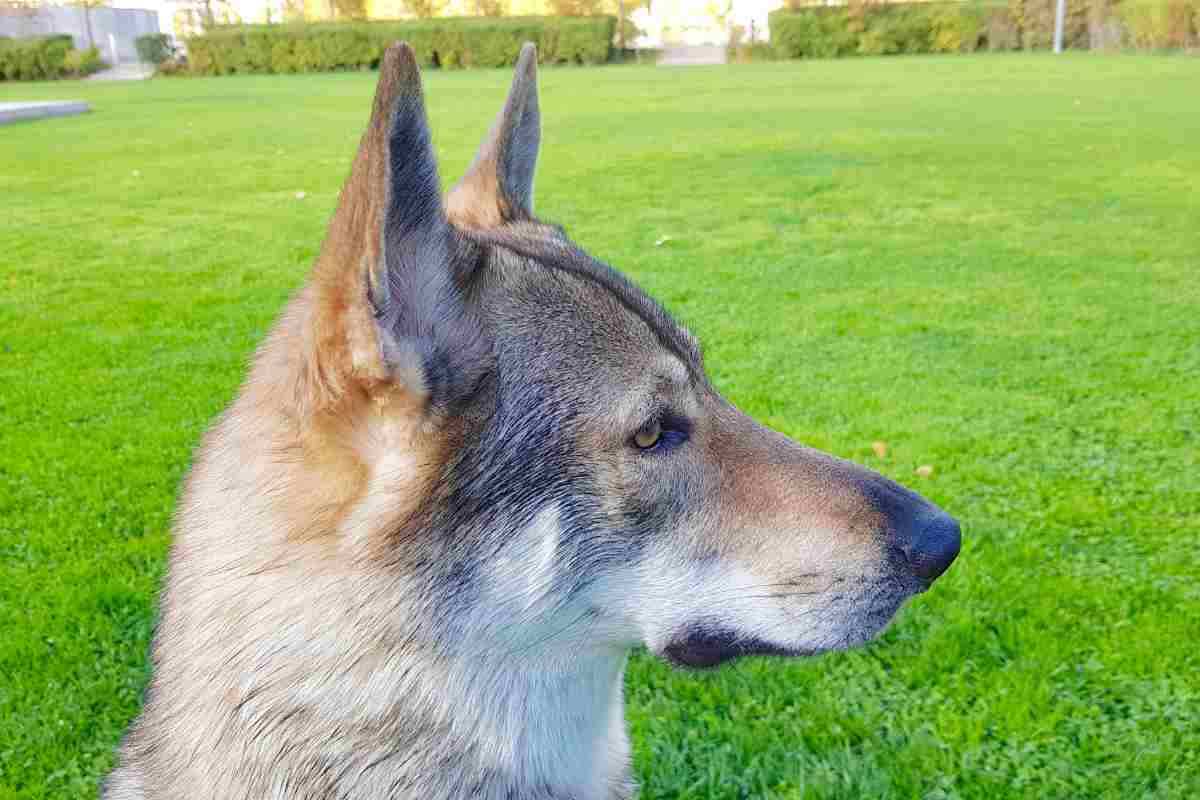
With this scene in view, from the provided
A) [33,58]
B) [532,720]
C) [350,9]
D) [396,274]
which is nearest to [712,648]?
[532,720]

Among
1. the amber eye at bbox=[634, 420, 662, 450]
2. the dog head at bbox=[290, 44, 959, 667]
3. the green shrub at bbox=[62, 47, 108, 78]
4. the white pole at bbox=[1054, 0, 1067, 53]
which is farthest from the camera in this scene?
the green shrub at bbox=[62, 47, 108, 78]

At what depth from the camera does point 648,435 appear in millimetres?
2223

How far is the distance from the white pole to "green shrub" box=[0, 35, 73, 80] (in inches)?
1635

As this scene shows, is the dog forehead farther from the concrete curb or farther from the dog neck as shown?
the concrete curb

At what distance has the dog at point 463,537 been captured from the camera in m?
2.00

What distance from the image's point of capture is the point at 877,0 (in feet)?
152

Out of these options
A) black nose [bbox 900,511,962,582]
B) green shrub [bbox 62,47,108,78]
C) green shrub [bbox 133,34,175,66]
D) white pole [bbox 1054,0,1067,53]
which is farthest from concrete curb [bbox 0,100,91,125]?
white pole [bbox 1054,0,1067,53]

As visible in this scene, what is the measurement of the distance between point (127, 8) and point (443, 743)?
68280 millimetres

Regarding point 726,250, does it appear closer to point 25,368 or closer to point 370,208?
point 25,368

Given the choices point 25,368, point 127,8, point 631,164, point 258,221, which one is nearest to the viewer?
point 25,368

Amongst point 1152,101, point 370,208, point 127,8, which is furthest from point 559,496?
point 127,8

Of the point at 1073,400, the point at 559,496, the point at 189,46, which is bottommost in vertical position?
the point at 1073,400

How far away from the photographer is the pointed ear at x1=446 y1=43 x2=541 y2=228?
2689mm

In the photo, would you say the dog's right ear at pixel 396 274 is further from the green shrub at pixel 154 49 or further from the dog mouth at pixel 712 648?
the green shrub at pixel 154 49
